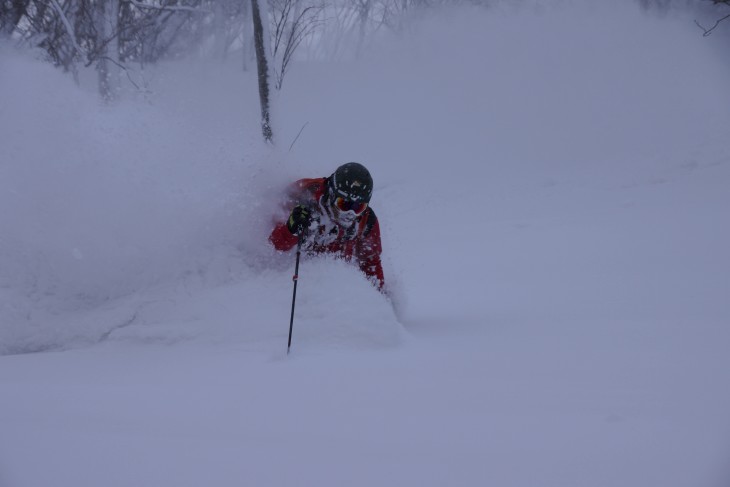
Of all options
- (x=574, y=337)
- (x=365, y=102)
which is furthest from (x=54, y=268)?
(x=365, y=102)

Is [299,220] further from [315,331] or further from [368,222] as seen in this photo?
[315,331]

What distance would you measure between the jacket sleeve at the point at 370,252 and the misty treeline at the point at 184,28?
615 centimetres

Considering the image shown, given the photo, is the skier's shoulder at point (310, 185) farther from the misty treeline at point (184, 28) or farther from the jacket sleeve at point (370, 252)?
the misty treeline at point (184, 28)

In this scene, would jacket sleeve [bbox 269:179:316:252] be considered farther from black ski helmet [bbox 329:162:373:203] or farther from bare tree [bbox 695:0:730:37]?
bare tree [bbox 695:0:730:37]

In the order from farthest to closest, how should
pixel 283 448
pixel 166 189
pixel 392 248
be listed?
pixel 392 248
pixel 166 189
pixel 283 448

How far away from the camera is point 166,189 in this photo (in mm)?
4195

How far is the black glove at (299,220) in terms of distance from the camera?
3.69 m

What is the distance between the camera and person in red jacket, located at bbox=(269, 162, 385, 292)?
3703 millimetres

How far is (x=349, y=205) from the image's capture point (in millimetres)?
3811

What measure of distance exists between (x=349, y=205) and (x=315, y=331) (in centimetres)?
104

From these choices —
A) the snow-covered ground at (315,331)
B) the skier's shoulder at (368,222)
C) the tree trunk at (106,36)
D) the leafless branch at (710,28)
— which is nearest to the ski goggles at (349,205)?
the skier's shoulder at (368,222)

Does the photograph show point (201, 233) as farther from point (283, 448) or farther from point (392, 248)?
point (392, 248)

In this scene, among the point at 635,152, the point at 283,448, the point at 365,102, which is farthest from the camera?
the point at 365,102

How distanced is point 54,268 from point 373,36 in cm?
2895
